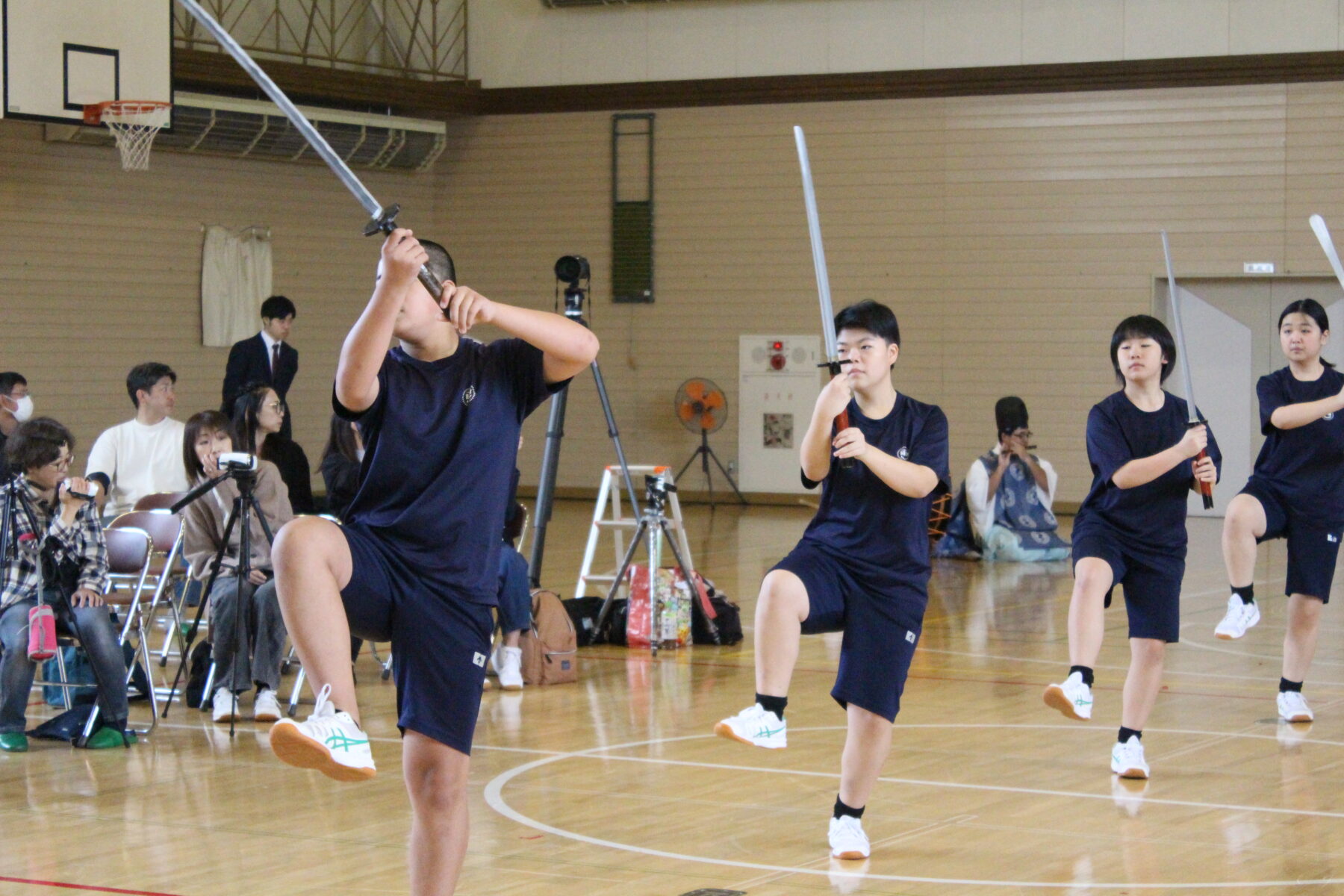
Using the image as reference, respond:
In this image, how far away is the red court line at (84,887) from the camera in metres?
4.60

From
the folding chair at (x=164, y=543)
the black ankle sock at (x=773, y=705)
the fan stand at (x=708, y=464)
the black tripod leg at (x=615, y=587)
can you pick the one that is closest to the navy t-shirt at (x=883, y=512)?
the black ankle sock at (x=773, y=705)

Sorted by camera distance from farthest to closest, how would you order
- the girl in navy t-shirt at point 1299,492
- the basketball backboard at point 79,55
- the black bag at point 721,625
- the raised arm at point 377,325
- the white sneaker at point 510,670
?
the basketball backboard at point 79,55 < the black bag at point 721,625 < the white sneaker at point 510,670 < the girl in navy t-shirt at point 1299,492 < the raised arm at point 377,325

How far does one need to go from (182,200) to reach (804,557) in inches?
562

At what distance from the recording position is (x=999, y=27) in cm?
1811

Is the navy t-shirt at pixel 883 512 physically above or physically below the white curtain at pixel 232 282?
below

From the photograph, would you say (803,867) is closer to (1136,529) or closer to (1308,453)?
(1136,529)

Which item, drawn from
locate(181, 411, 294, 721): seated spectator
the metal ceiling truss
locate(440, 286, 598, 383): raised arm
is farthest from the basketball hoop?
locate(440, 286, 598, 383): raised arm

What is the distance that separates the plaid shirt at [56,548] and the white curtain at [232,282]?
37.0 ft

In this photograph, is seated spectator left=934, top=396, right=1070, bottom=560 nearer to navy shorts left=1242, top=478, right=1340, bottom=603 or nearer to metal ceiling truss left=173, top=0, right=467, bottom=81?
navy shorts left=1242, top=478, right=1340, bottom=603

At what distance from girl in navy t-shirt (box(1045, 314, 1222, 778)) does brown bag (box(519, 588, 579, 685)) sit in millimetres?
3140

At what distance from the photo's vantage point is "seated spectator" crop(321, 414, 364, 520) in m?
8.08

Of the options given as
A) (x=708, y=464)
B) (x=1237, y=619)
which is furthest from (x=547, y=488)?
(x=708, y=464)

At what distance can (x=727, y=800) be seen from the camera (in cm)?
592

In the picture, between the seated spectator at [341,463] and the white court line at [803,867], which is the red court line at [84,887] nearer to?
the white court line at [803,867]
